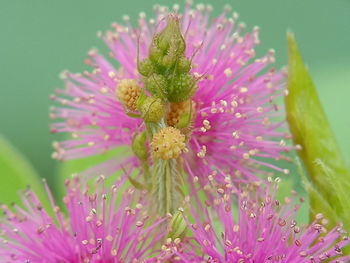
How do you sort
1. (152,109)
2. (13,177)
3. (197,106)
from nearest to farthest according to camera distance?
(152,109) → (197,106) → (13,177)

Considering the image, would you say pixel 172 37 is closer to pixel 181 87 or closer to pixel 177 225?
pixel 181 87

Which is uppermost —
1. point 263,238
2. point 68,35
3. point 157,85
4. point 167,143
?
point 68,35

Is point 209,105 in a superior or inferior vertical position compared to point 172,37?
inferior

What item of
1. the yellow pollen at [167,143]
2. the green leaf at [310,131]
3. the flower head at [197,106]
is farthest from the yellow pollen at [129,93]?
the green leaf at [310,131]

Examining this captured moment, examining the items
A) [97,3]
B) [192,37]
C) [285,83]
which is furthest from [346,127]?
[97,3]

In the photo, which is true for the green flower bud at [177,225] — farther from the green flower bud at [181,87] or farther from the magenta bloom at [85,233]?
the green flower bud at [181,87]

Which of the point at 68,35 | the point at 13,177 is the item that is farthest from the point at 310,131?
the point at 68,35

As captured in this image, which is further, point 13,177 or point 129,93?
point 13,177

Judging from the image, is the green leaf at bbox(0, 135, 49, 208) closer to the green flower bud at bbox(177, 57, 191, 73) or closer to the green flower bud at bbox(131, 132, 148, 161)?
the green flower bud at bbox(131, 132, 148, 161)
